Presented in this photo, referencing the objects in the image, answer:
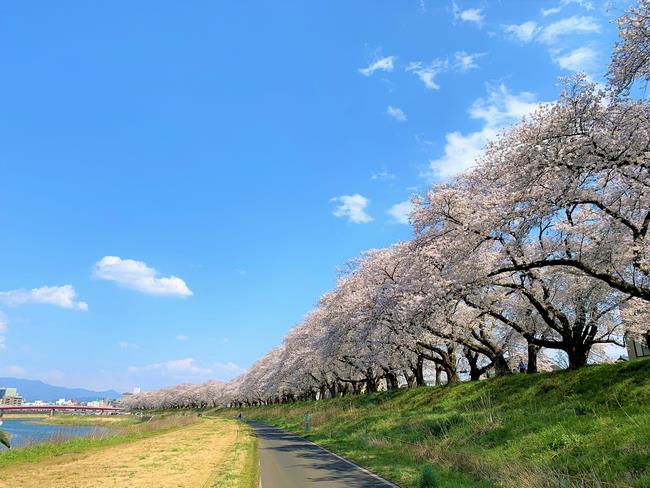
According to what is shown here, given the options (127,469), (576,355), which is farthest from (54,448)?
(576,355)

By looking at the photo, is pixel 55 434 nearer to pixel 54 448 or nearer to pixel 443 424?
pixel 54 448

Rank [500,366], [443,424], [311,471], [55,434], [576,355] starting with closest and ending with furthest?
[311,471]
[443,424]
[576,355]
[500,366]
[55,434]

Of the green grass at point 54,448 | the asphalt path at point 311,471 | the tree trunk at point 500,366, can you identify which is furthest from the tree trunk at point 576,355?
the green grass at point 54,448

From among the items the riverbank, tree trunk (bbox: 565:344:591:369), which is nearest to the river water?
the riverbank

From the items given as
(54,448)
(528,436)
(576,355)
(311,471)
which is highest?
(576,355)

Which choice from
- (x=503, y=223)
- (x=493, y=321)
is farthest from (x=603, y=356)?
(x=503, y=223)

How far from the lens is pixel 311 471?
16219mm

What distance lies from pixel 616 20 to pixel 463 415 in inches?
664

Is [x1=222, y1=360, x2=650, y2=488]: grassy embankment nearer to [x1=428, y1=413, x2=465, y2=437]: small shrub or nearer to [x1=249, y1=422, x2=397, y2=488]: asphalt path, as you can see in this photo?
[x1=428, y1=413, x2=465, y2=437]: small shrub

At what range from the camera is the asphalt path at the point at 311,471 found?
13.5 meters

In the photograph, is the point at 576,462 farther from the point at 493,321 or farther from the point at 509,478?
the point at 493,321

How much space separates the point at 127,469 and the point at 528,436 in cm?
1544

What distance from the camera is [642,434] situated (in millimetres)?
11023

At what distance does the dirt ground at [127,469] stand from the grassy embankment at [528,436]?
6626 mm
